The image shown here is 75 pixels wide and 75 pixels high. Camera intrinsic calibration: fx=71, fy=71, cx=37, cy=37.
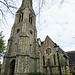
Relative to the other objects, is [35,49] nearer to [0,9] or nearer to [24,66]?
[24,66]

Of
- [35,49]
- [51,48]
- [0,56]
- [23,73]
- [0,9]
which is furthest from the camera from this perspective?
[51,48]

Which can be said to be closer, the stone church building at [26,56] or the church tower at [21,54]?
the church tower at [21,54]

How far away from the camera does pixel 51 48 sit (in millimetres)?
21828

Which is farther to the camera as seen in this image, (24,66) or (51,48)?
(51,48)

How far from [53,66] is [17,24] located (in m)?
16.4

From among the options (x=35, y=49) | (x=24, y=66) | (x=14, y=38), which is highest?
(x=14, y=38)

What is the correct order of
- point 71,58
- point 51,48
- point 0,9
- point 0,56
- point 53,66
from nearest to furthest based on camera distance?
point 0,9, point 0,56, point 53,66, point 51,48, point 71,58

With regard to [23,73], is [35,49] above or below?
above

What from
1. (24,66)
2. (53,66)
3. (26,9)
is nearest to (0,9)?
(24,66)

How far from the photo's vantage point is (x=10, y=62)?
17641 millimetres

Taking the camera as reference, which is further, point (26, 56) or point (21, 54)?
point (21, 54)

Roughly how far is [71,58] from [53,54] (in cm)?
829

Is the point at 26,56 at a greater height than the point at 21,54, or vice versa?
the point at 21,54

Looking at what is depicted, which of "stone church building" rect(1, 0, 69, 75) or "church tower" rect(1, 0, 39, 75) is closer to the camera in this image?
"church tower" rect(1, 0, 39, 75)
